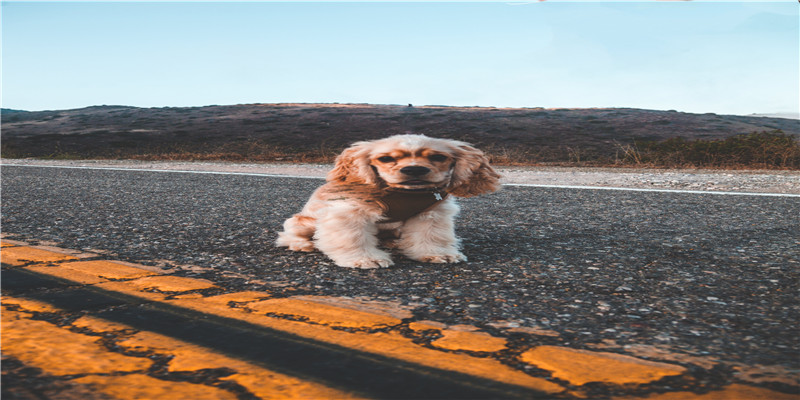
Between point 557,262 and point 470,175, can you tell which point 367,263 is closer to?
point 470,175

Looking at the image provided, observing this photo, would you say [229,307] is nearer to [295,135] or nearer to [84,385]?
[84,385]

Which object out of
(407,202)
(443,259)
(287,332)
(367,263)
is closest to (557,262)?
(443,259)

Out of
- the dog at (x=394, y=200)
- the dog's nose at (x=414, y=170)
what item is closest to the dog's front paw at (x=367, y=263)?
the dog at (x=394, y=200)

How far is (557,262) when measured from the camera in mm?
3342

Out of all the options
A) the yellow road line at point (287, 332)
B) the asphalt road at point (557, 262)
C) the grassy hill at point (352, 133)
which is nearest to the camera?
the yellow road line at point (287, 332)

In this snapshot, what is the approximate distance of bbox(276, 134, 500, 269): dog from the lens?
319 centimetres

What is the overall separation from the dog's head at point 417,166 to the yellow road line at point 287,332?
79 centimetres

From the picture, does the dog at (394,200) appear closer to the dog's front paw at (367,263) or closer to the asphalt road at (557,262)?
the dog's front paw at (367,263)

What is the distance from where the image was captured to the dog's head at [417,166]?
3.12m

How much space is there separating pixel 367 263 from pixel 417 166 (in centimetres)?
55

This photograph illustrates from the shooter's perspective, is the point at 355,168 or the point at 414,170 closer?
the point at 414,170

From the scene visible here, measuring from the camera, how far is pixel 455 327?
219cm

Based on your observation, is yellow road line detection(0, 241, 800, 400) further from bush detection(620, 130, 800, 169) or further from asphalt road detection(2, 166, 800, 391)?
bush detection(620, 130, 800, 169)

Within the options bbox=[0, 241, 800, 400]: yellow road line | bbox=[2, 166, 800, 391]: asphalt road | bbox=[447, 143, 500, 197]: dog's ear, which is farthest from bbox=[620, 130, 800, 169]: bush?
bbox=[0, 241, 800, 400]: yellow road line
